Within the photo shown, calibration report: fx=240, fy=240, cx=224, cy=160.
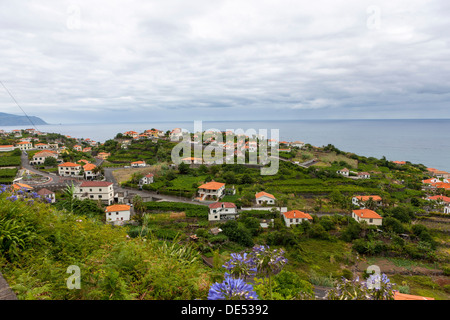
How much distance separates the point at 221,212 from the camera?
2050 centimetres

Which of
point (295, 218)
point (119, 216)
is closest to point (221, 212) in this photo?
point (295, 218)

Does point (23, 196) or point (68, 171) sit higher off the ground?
point (23, 196)

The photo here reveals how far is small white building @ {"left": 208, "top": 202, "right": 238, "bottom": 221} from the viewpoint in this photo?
790 inches

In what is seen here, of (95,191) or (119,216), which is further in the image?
(95,191)

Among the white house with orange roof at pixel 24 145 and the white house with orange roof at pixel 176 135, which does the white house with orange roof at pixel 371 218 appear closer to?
the white house with orange roof at pixel 176 135

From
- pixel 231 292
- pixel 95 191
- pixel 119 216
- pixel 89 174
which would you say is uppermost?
pixel 231 292

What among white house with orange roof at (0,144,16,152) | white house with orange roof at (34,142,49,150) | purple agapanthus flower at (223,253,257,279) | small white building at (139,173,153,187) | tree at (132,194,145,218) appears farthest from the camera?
white house with orange roof at (34,142,49,150)

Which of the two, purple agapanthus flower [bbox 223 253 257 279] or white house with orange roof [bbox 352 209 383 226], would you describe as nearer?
purple agapanthus flower [bbox 223 253 257 279]

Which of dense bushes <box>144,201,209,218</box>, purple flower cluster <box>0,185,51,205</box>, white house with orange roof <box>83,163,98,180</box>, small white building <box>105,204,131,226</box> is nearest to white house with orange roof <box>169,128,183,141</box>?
white house with orange roof <box>83,163,98,180</box>

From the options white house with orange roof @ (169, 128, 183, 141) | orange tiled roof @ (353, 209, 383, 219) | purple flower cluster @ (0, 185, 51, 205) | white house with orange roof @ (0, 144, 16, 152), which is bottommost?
orange tiled roof @ (353, 209, 383, 219)

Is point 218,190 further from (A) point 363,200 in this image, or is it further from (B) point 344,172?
(B) point 344,172

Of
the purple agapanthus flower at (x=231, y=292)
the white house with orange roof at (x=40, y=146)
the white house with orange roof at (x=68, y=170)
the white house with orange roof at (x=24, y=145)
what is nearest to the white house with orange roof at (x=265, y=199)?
the purple agapanthus flower at (x=231, y=292)

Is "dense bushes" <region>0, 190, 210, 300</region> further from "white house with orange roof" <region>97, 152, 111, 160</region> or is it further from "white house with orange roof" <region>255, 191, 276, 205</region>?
"white house with orange roof" <region>97, 152, 111, 160</region>

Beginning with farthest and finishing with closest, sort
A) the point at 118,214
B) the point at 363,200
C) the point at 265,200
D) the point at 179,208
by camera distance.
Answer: the point at 363,200, the point at 265,200, the point at 179,208, the point at 118,214
